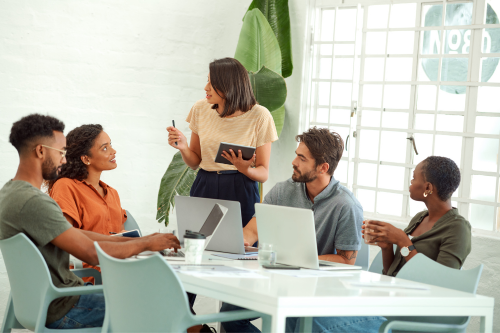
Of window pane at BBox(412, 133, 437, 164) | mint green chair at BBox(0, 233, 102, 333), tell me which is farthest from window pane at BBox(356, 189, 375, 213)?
mint green chair at BBox(0, 233, 102, 333)

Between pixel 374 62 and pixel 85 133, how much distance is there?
2420mm

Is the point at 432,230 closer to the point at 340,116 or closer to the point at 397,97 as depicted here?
the point at 397,97

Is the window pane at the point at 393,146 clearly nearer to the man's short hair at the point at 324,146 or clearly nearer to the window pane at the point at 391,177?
the window pane at the point at 391,177

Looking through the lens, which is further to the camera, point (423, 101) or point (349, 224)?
point (423, 101)

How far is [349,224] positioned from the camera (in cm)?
250

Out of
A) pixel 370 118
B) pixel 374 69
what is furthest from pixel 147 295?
pixel 374 69

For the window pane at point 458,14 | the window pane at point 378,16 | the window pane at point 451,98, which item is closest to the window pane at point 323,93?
the window pane at point 378,16

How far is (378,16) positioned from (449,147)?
1.17 m

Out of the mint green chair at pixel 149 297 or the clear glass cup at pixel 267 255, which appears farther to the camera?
the clear glass cup at pixel 267 255

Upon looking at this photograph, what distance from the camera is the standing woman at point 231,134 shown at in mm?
2902

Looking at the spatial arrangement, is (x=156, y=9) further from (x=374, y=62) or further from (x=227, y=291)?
(x=227, y=291)

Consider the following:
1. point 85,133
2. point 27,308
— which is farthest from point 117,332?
point 85,133

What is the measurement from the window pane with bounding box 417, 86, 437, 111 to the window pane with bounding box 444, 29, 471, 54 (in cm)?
29

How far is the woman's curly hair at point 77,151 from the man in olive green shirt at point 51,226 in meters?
0.58
